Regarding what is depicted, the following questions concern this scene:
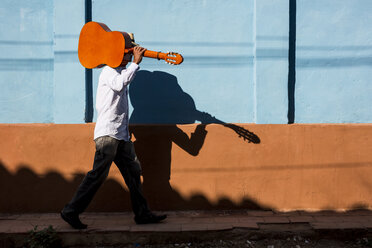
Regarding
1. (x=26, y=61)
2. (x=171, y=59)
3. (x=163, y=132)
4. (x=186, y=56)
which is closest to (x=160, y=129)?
(x=163, y=132)

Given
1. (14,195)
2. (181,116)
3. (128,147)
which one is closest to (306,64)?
(181,116)

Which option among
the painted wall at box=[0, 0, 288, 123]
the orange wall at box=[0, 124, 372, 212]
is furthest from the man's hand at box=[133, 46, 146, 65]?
the orange wall at box=[0, 124, 372, 212]

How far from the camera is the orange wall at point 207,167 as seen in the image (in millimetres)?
3930

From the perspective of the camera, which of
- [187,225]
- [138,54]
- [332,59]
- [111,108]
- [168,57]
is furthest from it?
[332,59]

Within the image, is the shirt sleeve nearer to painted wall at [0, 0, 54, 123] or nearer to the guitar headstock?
the guitar headstock

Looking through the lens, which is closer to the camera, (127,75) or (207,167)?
(127,75)

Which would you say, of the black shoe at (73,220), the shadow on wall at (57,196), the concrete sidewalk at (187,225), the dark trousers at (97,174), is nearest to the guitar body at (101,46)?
the dark trousers at (97,174)

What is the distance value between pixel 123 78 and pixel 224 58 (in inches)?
49.4

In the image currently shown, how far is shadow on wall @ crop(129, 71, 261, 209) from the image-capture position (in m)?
3.97

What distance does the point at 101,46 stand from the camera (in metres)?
3.55

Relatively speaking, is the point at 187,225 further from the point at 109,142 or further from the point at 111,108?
the point at 111,108

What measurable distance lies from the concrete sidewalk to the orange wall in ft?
0.33

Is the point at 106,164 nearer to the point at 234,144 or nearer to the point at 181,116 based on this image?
the point at 181,116

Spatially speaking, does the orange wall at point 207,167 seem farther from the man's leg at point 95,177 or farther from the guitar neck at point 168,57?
the guitar neck at point 168,57
